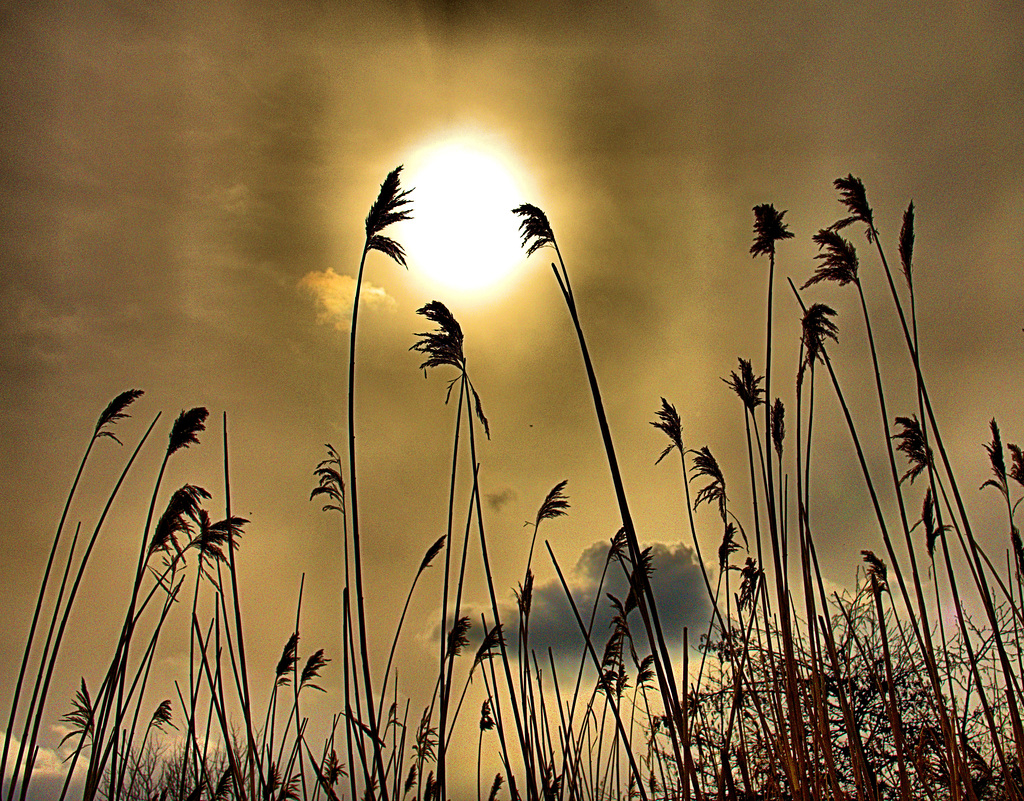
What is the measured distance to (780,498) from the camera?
10.5ft

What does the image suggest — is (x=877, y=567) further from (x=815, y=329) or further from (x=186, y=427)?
(x=186, y=427)

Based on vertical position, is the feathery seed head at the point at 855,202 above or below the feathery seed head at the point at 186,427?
above

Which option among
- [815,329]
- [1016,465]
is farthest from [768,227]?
[1016,465]

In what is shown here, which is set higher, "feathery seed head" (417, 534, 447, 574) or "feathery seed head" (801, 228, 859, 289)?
"feathery seed head" (801, 228, 859, 289)

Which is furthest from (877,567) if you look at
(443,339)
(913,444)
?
(443,339)

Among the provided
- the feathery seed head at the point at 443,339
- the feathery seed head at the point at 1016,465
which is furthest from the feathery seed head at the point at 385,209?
the feathery seed head at the point at 1016,465

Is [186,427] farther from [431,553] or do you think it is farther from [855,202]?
[855,202]

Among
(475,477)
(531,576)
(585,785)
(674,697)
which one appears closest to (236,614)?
(475,477)

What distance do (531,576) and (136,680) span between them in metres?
2.44

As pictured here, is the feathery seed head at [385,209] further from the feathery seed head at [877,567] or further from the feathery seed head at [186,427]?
the feathery seed head at [877,567]

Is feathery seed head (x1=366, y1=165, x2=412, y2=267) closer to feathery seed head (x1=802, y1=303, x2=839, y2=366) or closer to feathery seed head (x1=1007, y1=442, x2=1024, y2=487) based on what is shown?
feathery seed head (x1=802, y1=303, x2=839, y2=366)

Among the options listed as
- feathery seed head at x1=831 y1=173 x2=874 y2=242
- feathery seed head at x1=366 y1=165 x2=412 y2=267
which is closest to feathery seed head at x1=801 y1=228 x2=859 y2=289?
feathery seed head at x1=831 y1=173 x2=874 y2=242

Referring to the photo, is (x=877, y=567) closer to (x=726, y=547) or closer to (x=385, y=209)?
(x=726, y=547)

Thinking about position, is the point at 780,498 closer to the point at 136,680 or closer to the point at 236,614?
the point at 236,614
